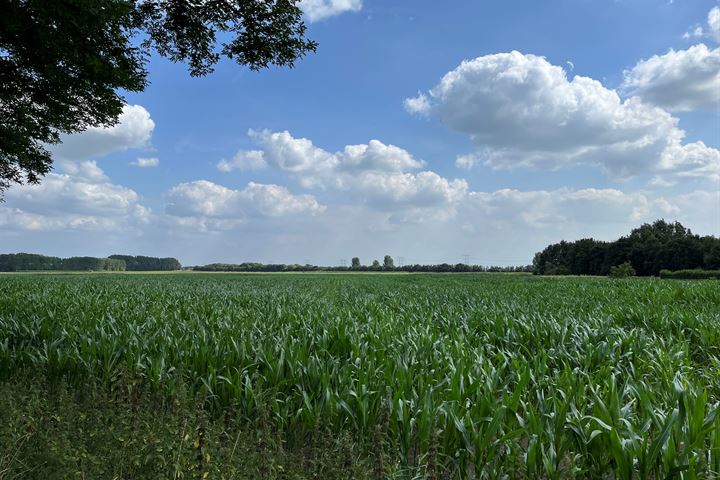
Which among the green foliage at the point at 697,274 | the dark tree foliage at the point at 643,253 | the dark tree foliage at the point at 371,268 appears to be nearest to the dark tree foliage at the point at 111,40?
the green foliage at the point at 697,274

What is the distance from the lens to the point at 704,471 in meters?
3.01

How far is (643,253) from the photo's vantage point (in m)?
95.1

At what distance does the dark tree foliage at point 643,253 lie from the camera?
276 feet

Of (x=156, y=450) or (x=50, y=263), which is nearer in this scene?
(x=156, y=450)

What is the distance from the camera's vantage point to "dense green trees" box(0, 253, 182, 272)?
14438 cm

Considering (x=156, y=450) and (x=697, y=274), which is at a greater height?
(x=697, y=274)

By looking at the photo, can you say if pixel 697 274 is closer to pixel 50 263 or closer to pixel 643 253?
pixel 643 253

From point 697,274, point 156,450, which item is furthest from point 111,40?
Answer: point 697,274

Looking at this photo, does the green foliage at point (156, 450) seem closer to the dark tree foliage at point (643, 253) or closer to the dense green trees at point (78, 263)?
the dark tree foliage at point (643, 253)

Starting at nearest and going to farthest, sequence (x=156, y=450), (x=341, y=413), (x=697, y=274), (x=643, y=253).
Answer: (x=156, y=450), (x=341, y=413), (x=697, y=274), (x=643, y=253)

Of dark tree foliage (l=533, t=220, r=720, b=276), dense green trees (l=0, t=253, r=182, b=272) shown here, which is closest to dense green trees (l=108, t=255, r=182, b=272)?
dense green trees (l=0, t=253, r=182, b=272)

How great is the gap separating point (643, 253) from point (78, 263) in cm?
18321

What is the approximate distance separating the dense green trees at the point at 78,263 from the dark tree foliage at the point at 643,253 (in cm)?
14201

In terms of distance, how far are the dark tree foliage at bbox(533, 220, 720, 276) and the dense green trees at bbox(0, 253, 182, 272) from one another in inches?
5591
